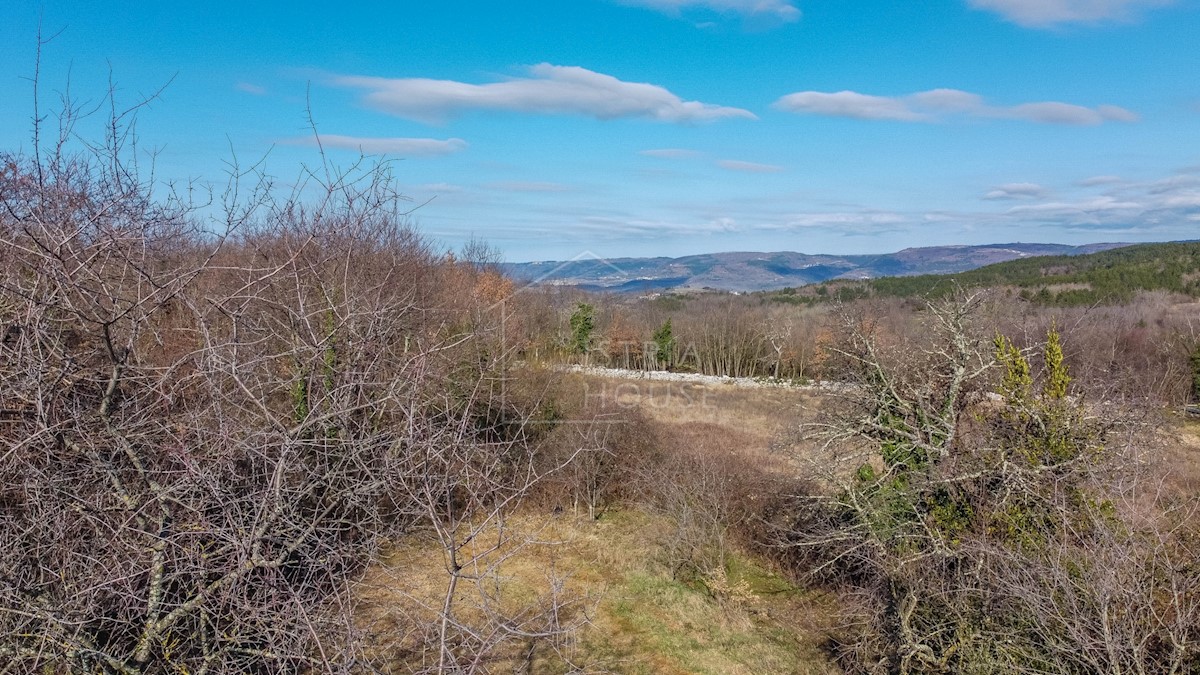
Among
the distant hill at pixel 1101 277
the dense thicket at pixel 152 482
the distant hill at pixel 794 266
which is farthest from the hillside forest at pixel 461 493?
the distant hill at pixel 794 266

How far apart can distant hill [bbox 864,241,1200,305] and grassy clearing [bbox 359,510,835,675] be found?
3321 cm

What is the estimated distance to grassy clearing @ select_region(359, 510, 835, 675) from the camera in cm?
Answer: 889

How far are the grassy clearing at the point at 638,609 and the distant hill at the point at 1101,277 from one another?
33210 mm

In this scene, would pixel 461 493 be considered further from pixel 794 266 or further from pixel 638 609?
pixel 794 266

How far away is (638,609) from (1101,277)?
217 feet

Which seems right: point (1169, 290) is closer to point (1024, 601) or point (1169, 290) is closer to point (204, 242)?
point (1024, 601)

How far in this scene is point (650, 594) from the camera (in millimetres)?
11180

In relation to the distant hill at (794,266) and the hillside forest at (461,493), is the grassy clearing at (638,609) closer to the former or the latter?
the hillside forest at (461,493)

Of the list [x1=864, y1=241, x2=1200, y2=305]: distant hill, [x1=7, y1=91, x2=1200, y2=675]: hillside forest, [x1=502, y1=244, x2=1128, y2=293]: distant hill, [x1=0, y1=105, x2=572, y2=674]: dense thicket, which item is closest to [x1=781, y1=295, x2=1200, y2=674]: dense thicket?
[x1=7, y1=91, x2=1200, y2=675]: hillside forest

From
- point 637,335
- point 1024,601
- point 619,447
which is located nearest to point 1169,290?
point 637,335

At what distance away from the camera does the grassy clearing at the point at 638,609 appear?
8891 mm

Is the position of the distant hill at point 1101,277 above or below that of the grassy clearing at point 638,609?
above

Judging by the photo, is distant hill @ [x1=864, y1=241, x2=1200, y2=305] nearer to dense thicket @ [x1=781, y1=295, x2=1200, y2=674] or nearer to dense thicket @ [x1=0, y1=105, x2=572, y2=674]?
dense thicket @ [x1=781, y1=295, x2=1200, y2=674]

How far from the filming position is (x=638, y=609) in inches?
421
